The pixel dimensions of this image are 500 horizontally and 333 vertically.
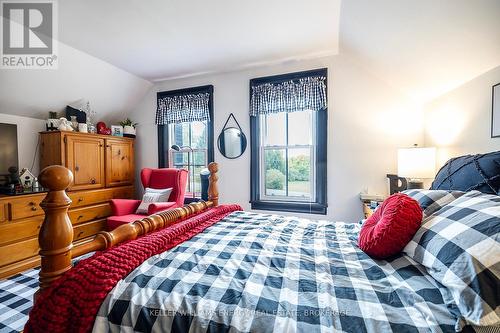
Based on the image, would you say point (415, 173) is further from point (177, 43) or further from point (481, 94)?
point (177, 43)

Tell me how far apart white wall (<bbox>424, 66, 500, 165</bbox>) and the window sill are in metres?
1.33

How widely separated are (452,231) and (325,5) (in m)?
1.98

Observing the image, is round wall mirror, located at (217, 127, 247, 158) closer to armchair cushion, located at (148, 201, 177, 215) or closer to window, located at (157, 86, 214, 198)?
window, located at (157, 86, 214, 198)

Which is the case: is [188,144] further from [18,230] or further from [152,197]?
[18,230]

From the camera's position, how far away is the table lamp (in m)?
1.98

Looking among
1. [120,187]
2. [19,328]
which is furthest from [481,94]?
[120,187]

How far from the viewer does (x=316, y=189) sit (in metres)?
2.90

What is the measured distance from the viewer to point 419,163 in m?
2.02

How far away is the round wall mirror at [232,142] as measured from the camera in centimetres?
316

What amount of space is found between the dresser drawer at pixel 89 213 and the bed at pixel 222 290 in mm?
2313

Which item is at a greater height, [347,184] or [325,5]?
[325,5]

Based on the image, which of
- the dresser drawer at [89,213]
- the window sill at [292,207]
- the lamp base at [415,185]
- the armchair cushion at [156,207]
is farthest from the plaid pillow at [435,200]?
the dresser drawer at [89,213]

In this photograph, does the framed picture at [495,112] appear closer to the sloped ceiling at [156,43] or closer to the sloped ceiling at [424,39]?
the sloped ceiling at [424,39]

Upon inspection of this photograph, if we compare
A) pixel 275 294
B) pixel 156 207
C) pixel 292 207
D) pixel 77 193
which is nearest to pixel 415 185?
pixel 292 207
